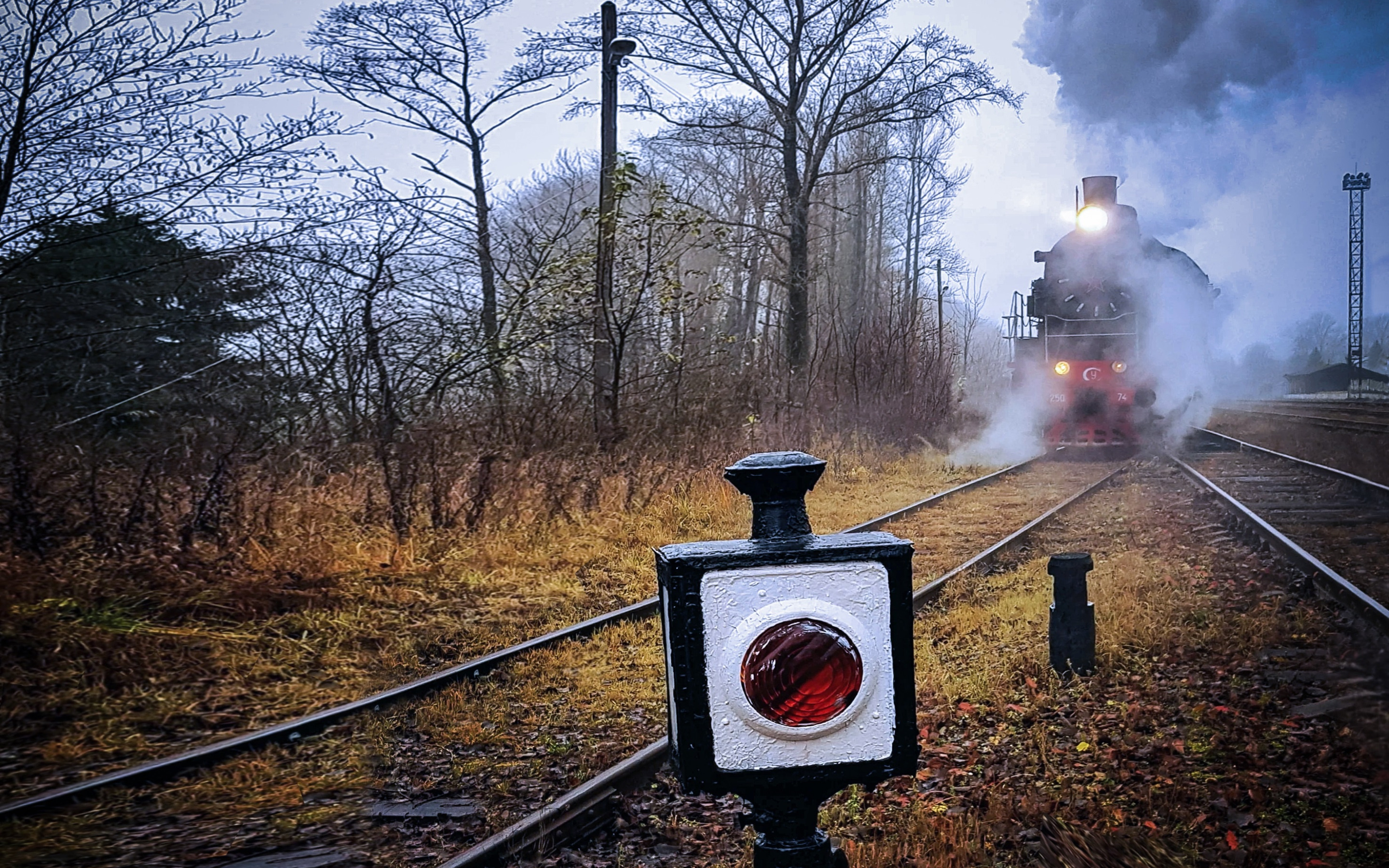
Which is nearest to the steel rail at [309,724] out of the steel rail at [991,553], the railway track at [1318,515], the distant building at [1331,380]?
the steel rail at [991,553]

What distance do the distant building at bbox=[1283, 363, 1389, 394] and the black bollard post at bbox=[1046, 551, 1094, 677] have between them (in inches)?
1111

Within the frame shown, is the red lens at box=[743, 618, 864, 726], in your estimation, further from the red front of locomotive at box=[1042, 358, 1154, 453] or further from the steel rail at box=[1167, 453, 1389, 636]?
the red front of locomotive at box=[1042, 358, 1154, 453]

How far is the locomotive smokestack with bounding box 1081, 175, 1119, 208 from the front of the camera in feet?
55.1

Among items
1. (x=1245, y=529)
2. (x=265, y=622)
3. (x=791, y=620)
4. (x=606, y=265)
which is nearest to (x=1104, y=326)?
(x=1245, y=529)

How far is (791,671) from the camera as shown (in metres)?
1.26

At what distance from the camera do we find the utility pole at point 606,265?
430 inches

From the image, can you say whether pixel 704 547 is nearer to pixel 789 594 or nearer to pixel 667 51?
pixel 789 594

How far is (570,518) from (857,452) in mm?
8449

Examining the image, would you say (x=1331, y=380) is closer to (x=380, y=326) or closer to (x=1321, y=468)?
(x=1321, y=468)

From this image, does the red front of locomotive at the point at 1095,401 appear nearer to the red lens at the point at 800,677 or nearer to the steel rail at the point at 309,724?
the steel rail at the point at 309,724

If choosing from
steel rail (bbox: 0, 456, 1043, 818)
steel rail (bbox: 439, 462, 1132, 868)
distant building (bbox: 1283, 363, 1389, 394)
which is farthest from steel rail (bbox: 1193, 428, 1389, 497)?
distant building (bbox: 1283, 363, 1389, 394)

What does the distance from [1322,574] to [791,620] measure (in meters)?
6.48

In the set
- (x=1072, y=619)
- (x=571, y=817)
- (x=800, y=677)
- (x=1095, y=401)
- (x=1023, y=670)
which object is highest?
(x=800, y=677)

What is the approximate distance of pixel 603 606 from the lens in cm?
696
